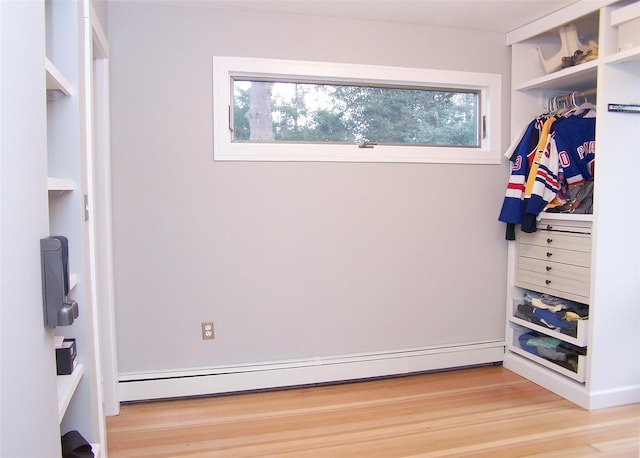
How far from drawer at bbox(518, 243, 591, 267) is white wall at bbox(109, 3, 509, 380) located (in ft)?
0.58

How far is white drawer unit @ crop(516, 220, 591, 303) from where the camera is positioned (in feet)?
8.27

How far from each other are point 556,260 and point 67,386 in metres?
2.65

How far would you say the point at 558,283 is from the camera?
2.69 m

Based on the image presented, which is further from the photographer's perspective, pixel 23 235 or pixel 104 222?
pixel 104 222

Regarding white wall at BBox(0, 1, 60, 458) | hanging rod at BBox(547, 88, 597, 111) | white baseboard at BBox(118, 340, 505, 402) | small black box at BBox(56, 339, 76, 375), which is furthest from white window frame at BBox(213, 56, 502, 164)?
white wall at BBox(0, 1, 60, 458)

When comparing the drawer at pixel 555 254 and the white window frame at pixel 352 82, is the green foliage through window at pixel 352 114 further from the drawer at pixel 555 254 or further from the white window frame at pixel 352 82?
the drawer at pixel 555 254

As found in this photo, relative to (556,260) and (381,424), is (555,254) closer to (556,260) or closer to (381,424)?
(556,260)

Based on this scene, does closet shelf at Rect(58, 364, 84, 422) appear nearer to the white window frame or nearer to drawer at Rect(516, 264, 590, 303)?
the white window frame

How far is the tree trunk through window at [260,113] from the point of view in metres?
2.69

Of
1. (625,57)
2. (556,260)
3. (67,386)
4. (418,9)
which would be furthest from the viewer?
(556,260)

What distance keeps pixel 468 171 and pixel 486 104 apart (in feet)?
1.63

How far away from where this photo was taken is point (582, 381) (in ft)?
8.20

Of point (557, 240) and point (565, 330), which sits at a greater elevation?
point (557, 240)

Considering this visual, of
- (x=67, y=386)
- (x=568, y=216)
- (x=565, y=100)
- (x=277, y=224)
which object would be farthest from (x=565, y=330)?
(x=67, y=386)
